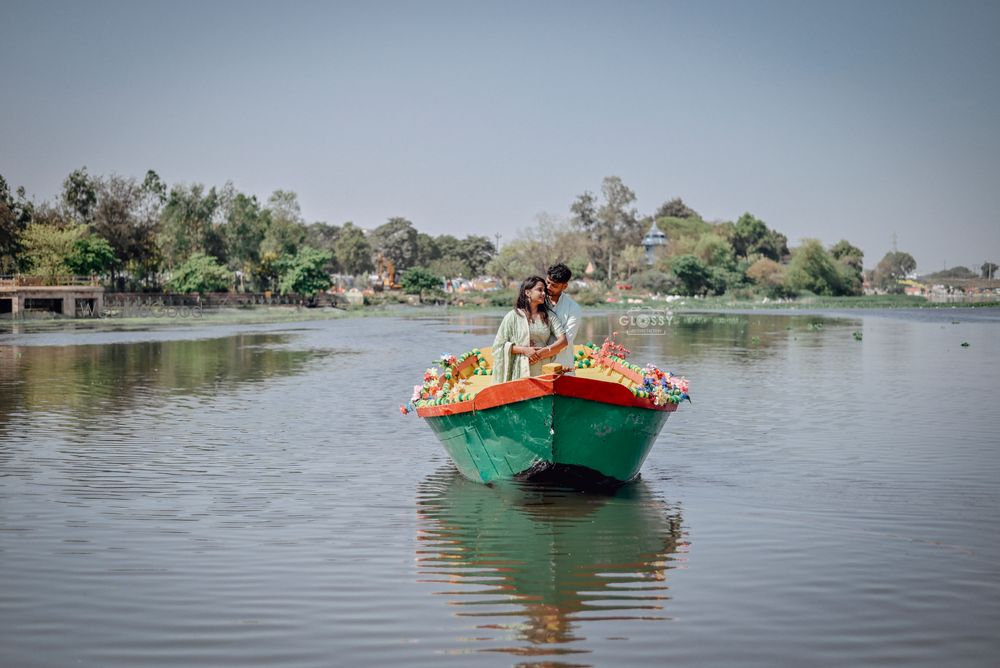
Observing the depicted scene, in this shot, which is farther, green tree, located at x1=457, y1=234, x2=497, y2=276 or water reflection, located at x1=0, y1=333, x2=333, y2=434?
green tree, located at x1=457, y1=234, x2=497, y2=276

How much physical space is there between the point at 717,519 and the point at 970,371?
72.7 ft

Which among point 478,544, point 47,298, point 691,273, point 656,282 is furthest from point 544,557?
point 691,273

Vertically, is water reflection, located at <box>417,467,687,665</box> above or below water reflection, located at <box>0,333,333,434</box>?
below

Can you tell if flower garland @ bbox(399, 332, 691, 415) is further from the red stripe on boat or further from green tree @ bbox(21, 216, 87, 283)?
green tree @ bbox(21, 216, 87, 283)

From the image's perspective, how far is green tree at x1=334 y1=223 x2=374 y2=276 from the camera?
5989 inches

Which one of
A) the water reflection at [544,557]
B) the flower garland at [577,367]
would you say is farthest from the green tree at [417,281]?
the water reflection at [544,557]

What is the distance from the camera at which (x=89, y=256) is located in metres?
79.1

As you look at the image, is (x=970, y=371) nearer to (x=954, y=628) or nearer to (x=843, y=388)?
(x=843, y=388)

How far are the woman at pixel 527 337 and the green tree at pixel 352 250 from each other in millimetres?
140661

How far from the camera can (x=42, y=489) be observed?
12977 millimetres

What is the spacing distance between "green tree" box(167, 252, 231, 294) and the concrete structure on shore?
11.7 meters

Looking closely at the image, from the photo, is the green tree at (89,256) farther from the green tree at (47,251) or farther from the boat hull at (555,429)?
the boat hull at (555,429)

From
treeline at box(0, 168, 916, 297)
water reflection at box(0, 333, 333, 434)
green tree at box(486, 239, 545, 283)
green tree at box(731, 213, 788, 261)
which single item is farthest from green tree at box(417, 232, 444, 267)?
water reflection at box(0, 333, 333, 434)

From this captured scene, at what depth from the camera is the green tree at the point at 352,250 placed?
499ft
